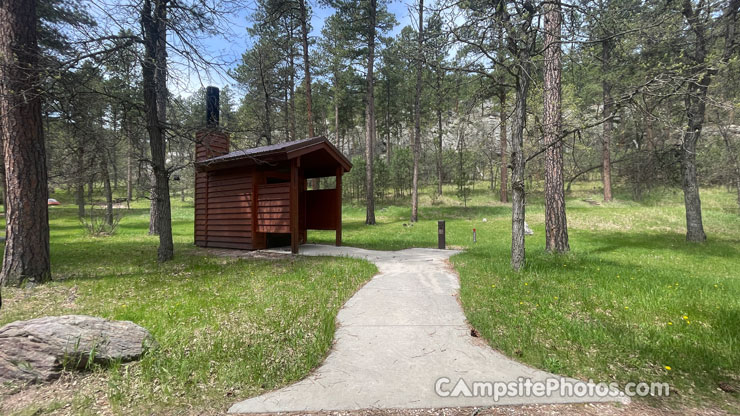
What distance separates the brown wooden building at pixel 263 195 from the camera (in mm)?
8773

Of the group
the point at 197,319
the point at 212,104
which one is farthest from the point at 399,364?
the point at 212,104

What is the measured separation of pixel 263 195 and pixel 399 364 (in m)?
7.68

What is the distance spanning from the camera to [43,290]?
5.21m

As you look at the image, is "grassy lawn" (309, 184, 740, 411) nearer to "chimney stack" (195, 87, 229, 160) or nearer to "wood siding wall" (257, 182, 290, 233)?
"wood siding wall" (257, 182, 290, 233)

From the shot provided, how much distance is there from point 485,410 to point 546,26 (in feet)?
27.8

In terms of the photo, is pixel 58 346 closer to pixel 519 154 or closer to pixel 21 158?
pixel 21 158

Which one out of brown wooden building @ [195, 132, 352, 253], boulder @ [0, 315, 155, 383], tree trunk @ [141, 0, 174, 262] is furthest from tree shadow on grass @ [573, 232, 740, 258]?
tree trunk @ [141, 0, 174, 262]

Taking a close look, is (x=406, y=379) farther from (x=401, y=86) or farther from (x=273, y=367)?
(x=401, y=86)

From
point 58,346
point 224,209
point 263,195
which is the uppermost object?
point 263,195

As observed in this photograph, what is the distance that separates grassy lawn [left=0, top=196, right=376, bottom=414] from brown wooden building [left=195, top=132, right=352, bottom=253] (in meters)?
1.94

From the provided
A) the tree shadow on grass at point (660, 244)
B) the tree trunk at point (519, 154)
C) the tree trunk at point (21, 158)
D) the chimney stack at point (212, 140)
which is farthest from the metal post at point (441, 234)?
the tree trunk at point (21, 158)

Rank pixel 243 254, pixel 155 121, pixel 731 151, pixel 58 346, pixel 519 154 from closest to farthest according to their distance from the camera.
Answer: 1. pixel 58 346
2. pixel 519 154
3. pixel 155 121
4. pixel 243 254
5. pixel 731 151

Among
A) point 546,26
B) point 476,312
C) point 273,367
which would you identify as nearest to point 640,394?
point 476,312

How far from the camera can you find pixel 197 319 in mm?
3846
